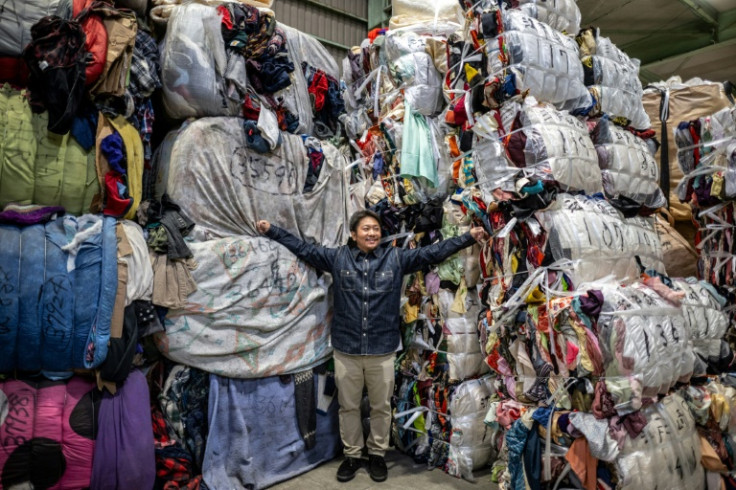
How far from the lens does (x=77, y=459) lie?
2.38 meters

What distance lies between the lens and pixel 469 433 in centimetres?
316

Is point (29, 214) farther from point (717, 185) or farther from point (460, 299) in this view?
point (717, 185)

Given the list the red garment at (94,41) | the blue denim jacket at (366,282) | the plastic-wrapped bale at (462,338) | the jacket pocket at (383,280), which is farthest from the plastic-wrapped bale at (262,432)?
the red garment at (94,41)

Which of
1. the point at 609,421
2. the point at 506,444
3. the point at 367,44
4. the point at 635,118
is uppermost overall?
the point at 367,44

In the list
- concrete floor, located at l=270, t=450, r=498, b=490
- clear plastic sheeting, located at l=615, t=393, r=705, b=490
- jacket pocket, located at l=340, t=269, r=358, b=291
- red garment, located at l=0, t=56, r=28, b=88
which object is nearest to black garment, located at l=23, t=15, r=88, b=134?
red garment, located at l=0, t=56, r=28, b=88

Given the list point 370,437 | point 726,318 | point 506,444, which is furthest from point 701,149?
point 370,437

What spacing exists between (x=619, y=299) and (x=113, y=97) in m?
2.93

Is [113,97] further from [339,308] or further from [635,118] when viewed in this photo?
[635,118]

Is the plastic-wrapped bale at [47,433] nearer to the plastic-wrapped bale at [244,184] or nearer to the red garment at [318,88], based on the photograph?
the plastic-wrapped bale at [244,184]

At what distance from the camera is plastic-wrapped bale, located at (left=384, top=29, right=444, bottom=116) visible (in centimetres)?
361

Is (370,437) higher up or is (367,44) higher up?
(367,44)

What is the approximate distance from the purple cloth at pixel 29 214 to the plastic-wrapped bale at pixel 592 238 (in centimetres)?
260

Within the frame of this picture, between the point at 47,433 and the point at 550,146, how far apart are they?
2.99 meters

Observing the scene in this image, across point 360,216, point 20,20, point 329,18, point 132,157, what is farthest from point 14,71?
point 329,18
